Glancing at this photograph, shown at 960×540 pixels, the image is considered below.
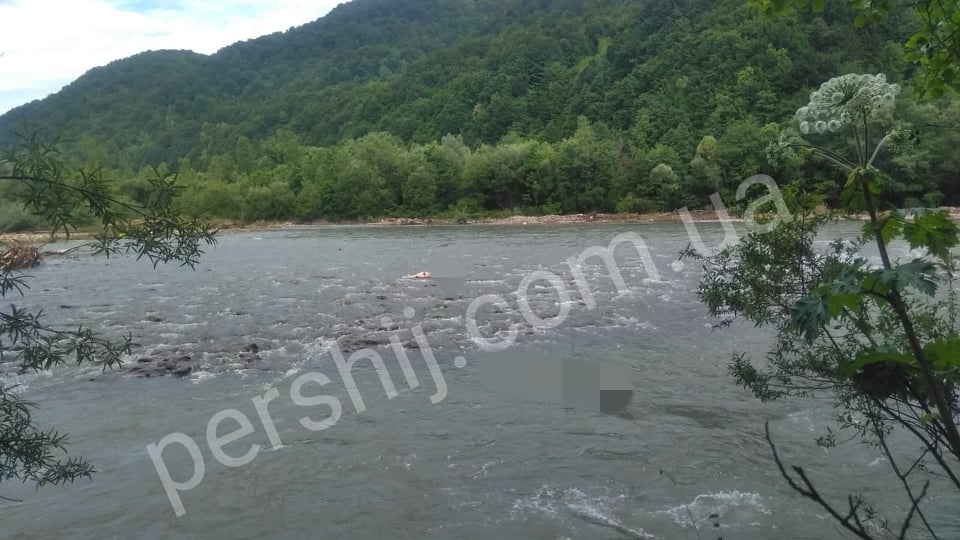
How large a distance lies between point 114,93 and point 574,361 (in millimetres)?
138542

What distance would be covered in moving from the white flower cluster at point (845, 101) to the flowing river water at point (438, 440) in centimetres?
469

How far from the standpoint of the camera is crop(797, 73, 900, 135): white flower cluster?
131 inches

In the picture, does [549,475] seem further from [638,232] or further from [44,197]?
[638,232]

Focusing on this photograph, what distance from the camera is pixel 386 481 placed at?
805cm

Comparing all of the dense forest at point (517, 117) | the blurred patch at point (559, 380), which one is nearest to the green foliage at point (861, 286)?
the dense forest at point (517, 117)

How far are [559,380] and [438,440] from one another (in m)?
3.28

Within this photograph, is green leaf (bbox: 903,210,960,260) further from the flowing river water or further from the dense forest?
the flowing river water

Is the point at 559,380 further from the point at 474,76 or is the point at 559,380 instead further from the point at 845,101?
the point at 474,76

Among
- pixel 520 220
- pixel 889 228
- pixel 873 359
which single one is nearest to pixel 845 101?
pixel 889 228

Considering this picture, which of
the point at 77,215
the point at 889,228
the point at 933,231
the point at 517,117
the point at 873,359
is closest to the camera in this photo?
the point at 873,359

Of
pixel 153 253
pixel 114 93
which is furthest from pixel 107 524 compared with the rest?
pixel 114 93

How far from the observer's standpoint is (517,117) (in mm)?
94688

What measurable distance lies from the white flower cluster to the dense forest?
440 millimetres

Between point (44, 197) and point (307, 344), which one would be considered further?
point (307, 344)
